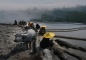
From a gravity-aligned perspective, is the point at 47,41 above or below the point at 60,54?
above

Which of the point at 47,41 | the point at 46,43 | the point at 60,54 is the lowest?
the point at 60,54

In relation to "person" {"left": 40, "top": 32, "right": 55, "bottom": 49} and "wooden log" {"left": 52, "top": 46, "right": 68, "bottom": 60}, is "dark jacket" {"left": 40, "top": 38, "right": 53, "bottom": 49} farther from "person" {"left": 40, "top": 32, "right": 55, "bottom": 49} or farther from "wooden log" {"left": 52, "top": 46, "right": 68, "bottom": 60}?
"wooden log" {"left": 52, "top": 46, "right": 68, "bottom": 60}

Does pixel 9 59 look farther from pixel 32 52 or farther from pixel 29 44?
pixel 29 44

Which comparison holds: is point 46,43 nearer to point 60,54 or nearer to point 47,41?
point 47,41

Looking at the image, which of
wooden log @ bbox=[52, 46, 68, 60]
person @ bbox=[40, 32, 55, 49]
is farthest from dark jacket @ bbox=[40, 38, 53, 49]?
wooden log @ bbox=[52, 46, 68, 60]

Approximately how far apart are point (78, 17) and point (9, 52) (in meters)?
113

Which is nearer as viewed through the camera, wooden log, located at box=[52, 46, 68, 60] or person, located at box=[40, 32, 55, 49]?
wooden log, located at box=[52, 46, 68, 60]

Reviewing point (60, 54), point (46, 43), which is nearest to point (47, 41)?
point (46, 43)

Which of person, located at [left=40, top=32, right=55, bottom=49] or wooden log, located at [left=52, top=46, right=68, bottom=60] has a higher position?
person, located at [left=40, top=32, right=55, bottom=49]

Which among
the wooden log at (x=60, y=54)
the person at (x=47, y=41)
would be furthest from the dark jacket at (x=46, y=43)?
the wooden log at (x=60, y=54)

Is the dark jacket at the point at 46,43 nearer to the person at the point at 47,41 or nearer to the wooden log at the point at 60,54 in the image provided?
the person at the point at 47,41

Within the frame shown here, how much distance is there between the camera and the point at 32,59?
1359 centimetres

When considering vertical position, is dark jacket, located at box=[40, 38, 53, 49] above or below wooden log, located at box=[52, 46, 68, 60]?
above

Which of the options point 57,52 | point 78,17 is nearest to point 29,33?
point 57,52
